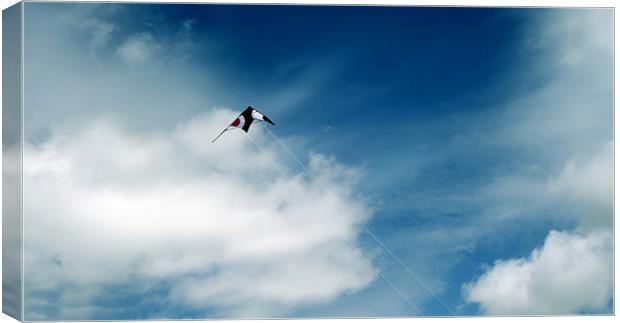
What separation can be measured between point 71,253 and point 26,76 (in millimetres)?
3050

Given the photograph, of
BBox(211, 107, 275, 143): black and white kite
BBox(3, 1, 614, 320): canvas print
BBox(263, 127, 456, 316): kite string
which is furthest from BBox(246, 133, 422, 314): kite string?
BBox(263, 127, 456, 316): kite string

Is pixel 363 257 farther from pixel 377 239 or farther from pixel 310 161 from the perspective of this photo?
pixel 310 161

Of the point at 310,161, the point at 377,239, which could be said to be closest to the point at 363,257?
the point at 377,239

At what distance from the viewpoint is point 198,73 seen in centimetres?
1983

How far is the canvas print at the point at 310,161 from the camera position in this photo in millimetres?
19516

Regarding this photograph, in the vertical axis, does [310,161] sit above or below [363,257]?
above

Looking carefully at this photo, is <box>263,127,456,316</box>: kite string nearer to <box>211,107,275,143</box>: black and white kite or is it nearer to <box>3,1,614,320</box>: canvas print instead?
<box>3,1,614,320</box>: canvas print

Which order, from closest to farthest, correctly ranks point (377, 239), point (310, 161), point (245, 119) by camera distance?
1. point (245, 119)
2. point (310, 161)
3. point (377, 239)

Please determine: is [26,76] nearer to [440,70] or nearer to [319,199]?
[319,199]

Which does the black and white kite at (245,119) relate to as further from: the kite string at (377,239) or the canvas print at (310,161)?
the kite string at (377,239)

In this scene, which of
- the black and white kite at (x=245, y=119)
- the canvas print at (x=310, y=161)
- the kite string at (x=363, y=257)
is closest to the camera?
the canvas print at (x=310, y=161)

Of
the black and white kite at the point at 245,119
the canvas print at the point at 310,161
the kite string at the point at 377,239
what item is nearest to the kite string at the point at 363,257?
the canvas print at the point at 310,161

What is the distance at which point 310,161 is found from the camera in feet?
65.9

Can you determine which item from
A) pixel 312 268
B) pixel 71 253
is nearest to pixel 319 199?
pixel 312 268
